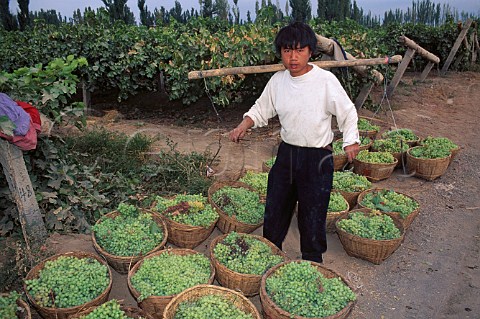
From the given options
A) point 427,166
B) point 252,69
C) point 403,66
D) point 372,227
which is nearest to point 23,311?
point 372,227

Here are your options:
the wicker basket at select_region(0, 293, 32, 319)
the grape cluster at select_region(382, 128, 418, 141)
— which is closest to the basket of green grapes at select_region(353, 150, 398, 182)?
the grape cluster at select_region(382, 128, 418, 141)

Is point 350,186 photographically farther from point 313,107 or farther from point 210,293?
point 210,293

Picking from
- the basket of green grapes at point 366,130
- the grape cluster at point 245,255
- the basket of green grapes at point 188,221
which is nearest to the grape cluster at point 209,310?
the grape cluster at point 245,255

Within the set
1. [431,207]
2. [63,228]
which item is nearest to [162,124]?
[63,228]

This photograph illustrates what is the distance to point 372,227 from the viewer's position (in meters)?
3.88

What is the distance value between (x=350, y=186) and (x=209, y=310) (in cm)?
285

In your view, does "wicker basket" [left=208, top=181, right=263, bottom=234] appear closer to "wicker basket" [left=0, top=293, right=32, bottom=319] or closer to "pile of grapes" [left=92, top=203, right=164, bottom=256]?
"pile of grapes" [left=92, top=203, right=164, bottom=256]

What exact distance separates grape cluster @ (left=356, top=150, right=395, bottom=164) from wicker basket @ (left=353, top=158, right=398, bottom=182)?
0.07 meters

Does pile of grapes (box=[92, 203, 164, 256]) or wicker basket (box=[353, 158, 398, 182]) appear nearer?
pile of grapes (box=[92, 203, 164, 256])

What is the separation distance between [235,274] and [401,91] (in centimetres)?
1103

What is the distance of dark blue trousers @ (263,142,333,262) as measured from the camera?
3.20 meters

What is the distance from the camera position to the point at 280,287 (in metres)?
2.89

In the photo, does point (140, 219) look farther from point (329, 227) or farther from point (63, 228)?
point (329, 227)

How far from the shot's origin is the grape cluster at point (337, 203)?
4.25 meters
